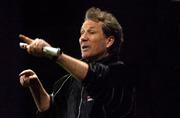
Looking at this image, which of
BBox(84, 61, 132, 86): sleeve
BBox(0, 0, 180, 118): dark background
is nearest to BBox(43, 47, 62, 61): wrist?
BBox(84, 61, 132, 86): sleeve

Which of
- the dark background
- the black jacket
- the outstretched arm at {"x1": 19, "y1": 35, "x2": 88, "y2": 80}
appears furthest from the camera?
the dark background

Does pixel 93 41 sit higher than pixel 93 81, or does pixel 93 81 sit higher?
pixel 93 41

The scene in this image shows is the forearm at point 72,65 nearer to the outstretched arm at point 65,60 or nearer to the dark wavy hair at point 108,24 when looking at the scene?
the outstretched arm at point 65,60

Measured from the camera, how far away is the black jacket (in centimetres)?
191

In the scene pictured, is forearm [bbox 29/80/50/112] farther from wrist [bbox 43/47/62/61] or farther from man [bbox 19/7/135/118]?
wrist [bbox 43/47/62/61]

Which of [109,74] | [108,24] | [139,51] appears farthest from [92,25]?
[139,51]

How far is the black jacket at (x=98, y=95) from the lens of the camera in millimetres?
1913

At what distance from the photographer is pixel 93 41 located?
84.6 inches

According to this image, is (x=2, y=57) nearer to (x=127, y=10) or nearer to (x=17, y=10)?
(x=17, y=10)

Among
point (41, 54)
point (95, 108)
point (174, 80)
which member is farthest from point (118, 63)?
point (174, 80)

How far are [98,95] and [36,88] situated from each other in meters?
0.39

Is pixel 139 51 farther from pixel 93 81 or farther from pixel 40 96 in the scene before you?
pixel 93 81

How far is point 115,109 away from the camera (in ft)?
6.68

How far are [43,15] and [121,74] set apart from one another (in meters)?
1.81
